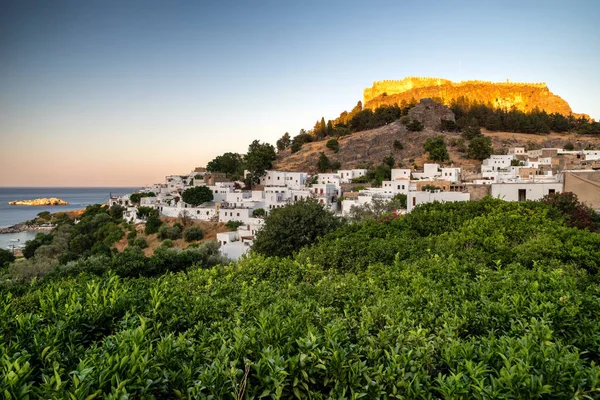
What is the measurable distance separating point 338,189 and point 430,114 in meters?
44.5

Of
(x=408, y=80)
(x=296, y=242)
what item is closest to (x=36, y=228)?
(x=296, y=242)

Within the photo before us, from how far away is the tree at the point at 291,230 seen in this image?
43.5 ft

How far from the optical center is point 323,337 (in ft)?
10.1

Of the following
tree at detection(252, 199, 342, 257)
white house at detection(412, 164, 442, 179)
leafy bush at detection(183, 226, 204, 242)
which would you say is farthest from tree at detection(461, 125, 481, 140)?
tree at detection(252, 199, 342, 257)

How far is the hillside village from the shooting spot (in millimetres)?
30641

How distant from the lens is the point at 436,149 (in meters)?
58.4

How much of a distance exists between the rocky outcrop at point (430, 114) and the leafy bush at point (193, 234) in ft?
185

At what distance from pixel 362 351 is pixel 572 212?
1172 centimetres

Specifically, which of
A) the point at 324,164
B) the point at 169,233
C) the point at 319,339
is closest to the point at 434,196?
the point at 319,339

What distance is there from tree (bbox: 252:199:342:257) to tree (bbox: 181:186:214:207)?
35717 millimetres

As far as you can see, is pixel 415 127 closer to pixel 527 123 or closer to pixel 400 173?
pixel 527 123

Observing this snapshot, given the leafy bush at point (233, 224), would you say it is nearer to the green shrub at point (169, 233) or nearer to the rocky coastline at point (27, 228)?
the green shrub at point (169, 233)

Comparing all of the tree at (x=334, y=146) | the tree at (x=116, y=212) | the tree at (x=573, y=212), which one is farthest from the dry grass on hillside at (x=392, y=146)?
the tree at (x=573, y=212)

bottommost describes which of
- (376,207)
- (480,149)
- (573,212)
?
(376,207)
